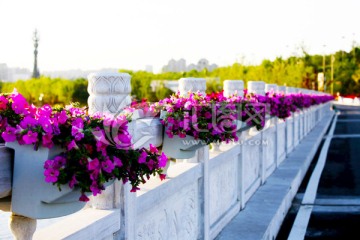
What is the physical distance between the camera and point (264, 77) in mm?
65812

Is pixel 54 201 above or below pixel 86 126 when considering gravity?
below

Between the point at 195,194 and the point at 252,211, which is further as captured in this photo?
the point at 252,211

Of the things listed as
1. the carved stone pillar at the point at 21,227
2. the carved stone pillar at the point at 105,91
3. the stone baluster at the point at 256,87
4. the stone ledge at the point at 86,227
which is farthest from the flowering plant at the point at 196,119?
the stone baluster at the point at 256,87

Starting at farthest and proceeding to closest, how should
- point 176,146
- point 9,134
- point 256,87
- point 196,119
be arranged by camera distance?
point 256,87 < point 196,119 < point 176,146 < point 9,134

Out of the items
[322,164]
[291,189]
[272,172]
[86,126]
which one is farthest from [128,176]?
[322,164]

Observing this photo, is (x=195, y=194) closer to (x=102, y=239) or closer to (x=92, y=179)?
(x=102, y=239)

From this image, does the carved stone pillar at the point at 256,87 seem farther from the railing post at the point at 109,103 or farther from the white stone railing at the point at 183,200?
the railing post at the point at 109,103

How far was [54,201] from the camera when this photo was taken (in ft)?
8.98

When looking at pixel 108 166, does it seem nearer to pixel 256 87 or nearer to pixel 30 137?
pixel 30 137

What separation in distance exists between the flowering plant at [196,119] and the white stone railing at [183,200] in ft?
0.69

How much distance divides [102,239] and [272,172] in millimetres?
8146

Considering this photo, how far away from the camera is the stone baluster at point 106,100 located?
357 cm

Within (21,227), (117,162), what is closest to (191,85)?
(117,162)

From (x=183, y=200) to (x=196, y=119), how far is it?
0.82m
